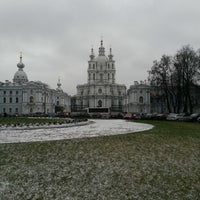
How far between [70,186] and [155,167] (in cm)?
326

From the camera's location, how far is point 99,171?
846 centimetres

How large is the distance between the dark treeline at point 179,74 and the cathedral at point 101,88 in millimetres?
78045

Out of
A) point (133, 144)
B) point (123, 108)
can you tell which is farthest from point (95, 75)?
point (133, 144)

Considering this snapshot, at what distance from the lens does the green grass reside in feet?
23.1

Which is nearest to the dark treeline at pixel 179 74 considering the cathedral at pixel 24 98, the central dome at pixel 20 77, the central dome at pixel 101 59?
the cathedral at pixel 24 98

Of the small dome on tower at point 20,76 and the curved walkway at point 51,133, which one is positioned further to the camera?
the small dome on tower at point 20,76

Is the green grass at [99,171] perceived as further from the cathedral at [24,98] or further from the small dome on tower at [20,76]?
the small dome on tower at [20,76]

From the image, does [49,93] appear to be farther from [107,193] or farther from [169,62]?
[107,193]

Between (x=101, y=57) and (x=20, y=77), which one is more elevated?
(x=101, y=57)

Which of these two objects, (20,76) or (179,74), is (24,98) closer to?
(20,76)

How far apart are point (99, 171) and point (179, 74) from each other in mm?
37979

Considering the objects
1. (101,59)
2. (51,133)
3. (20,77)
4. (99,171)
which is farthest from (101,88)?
(99,171)

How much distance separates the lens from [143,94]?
345ft

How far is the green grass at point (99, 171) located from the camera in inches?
278
